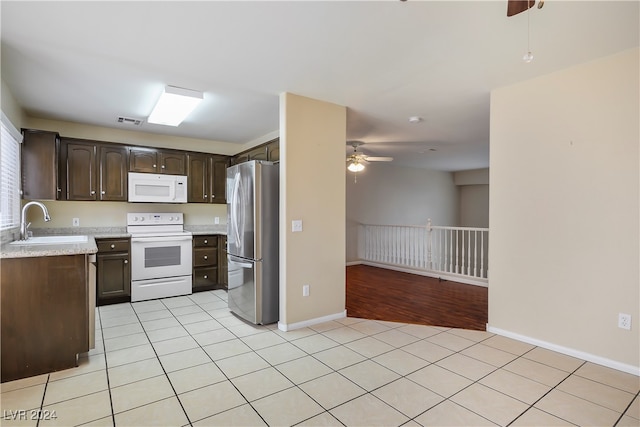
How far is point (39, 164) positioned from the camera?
12.8ft

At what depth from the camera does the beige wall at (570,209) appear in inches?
100

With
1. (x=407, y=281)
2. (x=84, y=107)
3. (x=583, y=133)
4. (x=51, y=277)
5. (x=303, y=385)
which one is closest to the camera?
(x=303, y=385)

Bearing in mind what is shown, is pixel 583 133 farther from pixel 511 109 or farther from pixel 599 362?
pixel 599 362

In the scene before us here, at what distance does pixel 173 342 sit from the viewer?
10.2 feet

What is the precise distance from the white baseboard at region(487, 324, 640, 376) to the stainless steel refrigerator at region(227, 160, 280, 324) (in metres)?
2.35

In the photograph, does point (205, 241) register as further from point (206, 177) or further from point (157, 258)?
point (206, 177)

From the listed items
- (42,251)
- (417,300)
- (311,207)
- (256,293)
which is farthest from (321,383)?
(417,300)

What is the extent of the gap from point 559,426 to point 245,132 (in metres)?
4.70

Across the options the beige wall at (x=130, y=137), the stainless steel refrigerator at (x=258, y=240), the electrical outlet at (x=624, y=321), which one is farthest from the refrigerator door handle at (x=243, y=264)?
the electrical outlet at (x=624, y=321)

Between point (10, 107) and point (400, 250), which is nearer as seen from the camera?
point (10, 107)

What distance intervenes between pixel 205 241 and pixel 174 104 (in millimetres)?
2225

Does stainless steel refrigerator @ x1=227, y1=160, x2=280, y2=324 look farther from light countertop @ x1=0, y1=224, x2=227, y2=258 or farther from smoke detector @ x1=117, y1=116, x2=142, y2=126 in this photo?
smoke detector @ x1=117, y1=116, x2=142, y2=126

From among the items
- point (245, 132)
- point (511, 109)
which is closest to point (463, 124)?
→ point (511, 109)

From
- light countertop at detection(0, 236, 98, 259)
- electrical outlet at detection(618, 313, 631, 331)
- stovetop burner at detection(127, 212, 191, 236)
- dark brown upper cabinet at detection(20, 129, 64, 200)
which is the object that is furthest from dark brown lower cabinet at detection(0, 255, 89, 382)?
electrical outlet at detection(618, 313, 631, 331)
